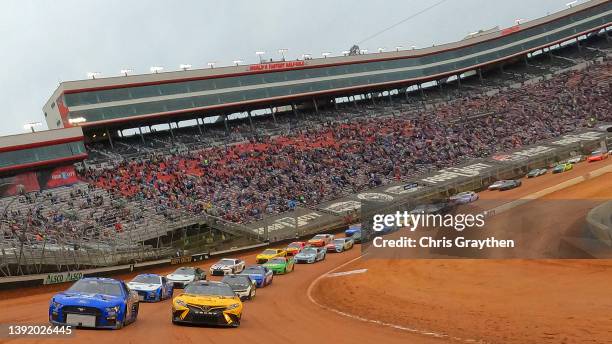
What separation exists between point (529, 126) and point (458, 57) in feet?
77.3

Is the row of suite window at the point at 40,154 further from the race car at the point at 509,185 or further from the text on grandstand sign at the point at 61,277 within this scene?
the race car at the point at 509,185

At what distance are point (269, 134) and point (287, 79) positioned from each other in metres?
10.4

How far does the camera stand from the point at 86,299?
14625mm

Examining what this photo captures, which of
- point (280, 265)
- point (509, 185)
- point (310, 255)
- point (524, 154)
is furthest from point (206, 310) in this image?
point (524, 154)

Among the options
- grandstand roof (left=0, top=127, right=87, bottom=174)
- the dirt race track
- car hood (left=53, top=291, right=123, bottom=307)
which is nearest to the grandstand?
grandstand roof (left=0, top=127, right=87, bottom=174)

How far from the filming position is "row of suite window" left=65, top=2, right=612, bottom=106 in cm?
6212

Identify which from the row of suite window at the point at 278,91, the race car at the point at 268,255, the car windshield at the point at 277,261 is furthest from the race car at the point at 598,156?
the car windshield at the point at 277,261

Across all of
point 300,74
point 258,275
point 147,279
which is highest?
point 300,74

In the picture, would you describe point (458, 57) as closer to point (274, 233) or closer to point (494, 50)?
point (494, 50)

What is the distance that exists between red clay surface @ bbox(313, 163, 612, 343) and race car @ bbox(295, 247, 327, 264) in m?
5.42

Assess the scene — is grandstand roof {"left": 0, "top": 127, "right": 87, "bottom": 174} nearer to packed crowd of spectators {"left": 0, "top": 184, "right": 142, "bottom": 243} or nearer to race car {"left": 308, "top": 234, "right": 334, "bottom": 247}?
packed crowd of spectators {"left": 0, "top": 184, "right": 142, "bottom": 243}

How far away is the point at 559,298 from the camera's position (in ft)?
58.6

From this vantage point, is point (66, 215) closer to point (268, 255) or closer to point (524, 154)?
point (268, 255)

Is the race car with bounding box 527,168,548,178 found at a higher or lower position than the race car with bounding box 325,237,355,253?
lower
